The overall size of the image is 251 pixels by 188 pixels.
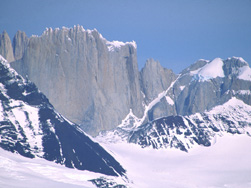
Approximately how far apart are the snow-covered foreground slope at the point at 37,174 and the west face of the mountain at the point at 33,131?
3.93 m

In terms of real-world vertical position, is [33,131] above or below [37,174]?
above

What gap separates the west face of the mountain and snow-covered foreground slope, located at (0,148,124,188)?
3928 mm

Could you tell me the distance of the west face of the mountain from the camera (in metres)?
181

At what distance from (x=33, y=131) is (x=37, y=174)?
2142 cm

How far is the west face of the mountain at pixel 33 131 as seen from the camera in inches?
7136

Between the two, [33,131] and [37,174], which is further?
[33,131]

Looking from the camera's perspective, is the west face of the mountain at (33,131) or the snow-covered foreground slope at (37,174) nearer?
the snow-covered foreground slope at (37,174)

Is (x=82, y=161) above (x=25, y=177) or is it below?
above

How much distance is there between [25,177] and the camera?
160250 millimetres

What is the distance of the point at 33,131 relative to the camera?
186 m

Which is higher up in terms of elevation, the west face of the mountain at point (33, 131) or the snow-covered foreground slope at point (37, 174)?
the west face of the mountain at point (33, 131)

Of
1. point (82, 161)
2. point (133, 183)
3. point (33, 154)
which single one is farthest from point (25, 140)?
point (133, 183)

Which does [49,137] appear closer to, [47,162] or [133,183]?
[47,162]

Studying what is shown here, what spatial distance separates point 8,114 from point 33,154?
1386 centimetres
